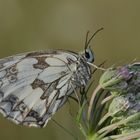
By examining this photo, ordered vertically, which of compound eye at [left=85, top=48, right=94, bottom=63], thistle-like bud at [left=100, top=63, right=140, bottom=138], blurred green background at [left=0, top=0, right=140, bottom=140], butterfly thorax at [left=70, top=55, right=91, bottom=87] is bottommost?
thistle-like bud at [left=100, top=63, right=140, bottom=138]

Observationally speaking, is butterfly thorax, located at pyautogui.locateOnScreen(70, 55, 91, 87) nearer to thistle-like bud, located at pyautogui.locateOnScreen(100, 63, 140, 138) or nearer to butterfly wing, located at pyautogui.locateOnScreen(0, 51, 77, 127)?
butterfly wing, located at pyautogui.locateOnScreen(0, 51, 77, 127)

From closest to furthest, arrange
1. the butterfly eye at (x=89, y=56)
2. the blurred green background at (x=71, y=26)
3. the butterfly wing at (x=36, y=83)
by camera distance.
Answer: the butterfly wing at (x=36, y=83) → the butterfly eye at (x=89, y=56) → the blurred green background at (x=71, y=26)

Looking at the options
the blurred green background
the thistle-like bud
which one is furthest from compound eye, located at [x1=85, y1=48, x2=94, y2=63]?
the blurred green background

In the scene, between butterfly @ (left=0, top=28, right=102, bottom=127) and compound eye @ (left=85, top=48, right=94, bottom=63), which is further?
compound eye @ (left=85, top=48, right=94, bottom=63)

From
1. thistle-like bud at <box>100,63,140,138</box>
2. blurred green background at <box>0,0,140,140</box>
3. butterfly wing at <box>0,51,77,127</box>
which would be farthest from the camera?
blurred green background at <box>0,0,140,140</box>

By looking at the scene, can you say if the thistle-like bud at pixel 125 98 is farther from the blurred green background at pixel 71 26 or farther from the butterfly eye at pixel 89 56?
the blurred green background at pixel 71 26

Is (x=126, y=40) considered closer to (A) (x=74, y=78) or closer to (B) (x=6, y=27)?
(B) (x=6, y=27)

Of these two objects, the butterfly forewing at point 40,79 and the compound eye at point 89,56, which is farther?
the compound eye at point 89,56

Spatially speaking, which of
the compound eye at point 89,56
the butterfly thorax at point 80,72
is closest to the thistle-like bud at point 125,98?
the butterfly thorax at point 80,72
